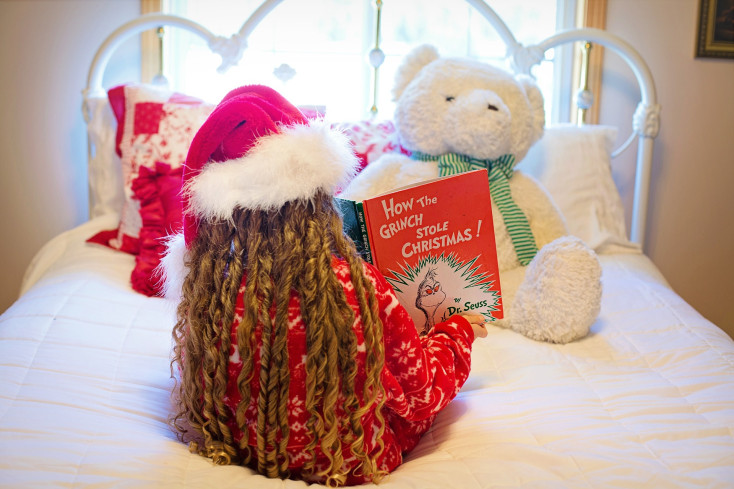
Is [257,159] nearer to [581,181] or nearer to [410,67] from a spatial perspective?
[410,67]

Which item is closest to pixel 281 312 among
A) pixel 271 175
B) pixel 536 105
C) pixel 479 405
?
pixel 271 175

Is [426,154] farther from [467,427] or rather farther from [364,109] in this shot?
[467,427]

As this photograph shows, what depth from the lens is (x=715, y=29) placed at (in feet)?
7.15

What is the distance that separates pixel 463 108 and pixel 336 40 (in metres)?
0.80

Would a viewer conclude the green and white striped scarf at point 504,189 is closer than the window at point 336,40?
Yes

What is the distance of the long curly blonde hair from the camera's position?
2.45 ft

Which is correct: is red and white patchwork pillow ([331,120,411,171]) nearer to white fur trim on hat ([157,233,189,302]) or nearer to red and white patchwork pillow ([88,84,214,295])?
red and white patchwork pillow ([88,84,214,295])

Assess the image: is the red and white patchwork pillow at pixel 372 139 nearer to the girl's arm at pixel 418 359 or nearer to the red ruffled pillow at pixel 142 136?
the red ruffled pillow at pixel 142 136

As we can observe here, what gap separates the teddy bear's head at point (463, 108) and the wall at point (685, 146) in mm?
696

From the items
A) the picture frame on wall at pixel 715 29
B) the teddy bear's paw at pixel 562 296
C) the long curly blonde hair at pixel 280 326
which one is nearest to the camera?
the long curly blonde hair at pixel 280 326

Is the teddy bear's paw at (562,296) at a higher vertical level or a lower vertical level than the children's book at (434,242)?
lower

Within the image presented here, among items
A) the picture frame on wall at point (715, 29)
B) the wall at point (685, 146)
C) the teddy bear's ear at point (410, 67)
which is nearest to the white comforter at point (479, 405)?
the teddy bear's ear at point (410, 67)

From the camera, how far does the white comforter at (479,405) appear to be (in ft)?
2.57

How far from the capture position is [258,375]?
30.6 inches
